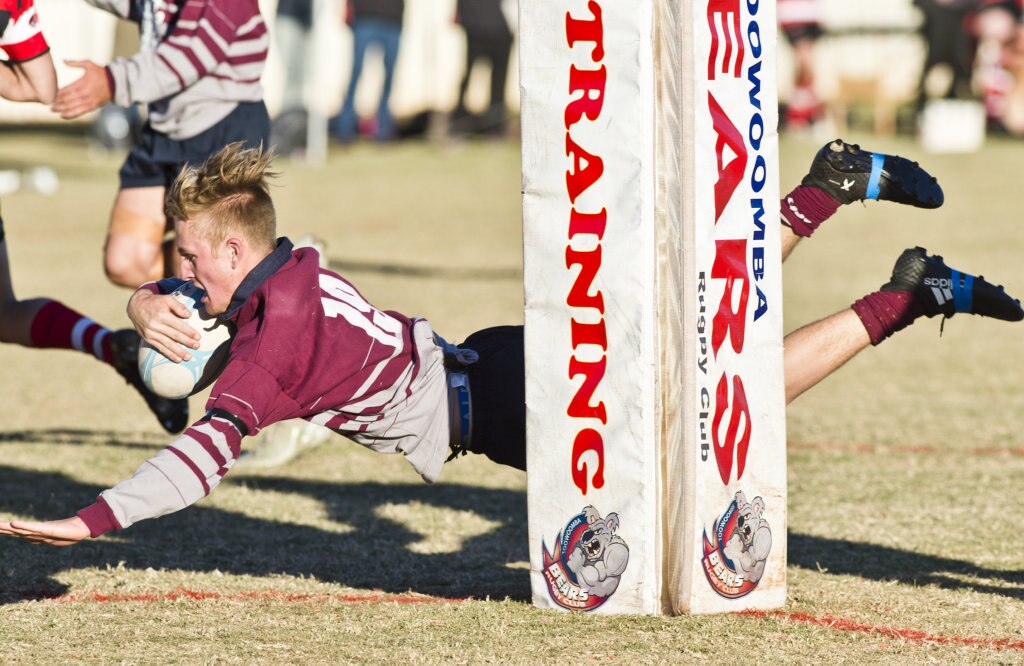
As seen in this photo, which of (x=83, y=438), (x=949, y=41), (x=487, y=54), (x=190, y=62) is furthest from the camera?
(x=949, y=41)

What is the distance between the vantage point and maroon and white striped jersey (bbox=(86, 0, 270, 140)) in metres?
6.26

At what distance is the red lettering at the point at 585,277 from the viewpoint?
417cm

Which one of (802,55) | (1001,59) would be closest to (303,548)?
(802,55)

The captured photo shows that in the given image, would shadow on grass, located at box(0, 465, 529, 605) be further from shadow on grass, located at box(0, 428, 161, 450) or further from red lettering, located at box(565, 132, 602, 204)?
red lettering, located at box(565, 132, 602, 204)

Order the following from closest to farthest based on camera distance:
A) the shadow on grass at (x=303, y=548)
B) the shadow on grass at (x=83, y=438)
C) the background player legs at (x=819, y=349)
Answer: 1. the background player legs at (x=819, y=349)
2. the shadow on grass at (x=303, y=548)
3. the shadow on grass at (x=83, y=438)

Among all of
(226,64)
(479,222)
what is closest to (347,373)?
(226,64)

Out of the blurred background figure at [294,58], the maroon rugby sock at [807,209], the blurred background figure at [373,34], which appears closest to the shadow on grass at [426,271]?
the blurred background figure at [294,58]

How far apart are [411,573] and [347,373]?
96cm

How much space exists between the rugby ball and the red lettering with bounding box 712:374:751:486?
4.81ft

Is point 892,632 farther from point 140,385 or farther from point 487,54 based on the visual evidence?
point 487,54

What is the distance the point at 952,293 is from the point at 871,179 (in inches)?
17.7

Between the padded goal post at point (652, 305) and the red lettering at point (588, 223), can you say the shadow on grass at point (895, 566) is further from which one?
the red lettering at point (588, 223)

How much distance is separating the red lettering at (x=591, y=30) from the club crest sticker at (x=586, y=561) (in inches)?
49.4

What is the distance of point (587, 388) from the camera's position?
4.22 m
